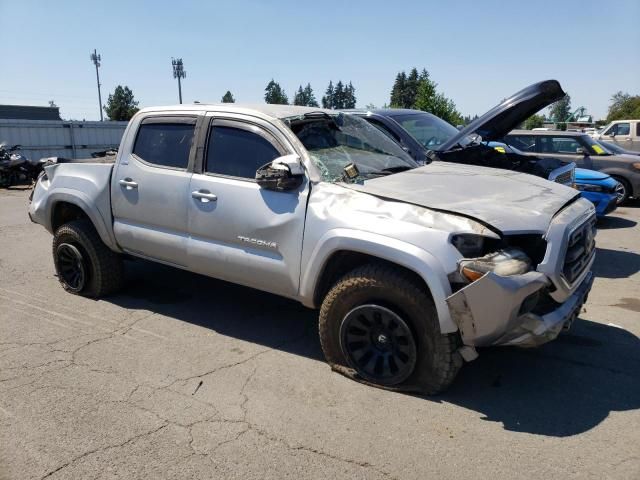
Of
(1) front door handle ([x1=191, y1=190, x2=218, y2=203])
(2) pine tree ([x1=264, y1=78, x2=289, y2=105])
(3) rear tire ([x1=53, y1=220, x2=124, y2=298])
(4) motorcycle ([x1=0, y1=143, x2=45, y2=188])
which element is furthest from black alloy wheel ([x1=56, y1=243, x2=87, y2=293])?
(2) pine tree ([x1=264, y1=78, x2=289, y2=105])

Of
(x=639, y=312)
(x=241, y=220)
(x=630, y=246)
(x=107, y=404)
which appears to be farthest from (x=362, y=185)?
(x=630, y=246)

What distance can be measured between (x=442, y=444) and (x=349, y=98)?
98124 mm

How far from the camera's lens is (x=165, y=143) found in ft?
15.6

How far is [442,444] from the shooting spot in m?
3.02

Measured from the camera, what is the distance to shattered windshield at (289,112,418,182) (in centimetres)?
405

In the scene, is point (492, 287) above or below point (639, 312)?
above

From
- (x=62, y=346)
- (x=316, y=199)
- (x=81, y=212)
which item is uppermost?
(x=316, y=199)

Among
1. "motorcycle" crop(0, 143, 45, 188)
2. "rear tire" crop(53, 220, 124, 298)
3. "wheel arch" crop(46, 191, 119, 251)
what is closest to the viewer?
"wheel arch" crop(46, 191, 119, 251)

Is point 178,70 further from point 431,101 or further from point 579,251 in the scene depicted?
point 579,251

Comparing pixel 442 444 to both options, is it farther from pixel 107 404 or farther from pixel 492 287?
pixel 107 404

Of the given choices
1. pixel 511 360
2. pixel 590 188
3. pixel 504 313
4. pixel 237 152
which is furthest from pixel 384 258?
pixel 590 188

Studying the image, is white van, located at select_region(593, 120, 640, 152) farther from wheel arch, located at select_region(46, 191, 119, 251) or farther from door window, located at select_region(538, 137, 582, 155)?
wheel arch, located at select_region(46, 191, 119, 251)

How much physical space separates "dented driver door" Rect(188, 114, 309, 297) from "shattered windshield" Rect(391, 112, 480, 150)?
3.24 metres

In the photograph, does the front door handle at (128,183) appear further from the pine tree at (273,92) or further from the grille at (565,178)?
the pine tree at (273,92)
